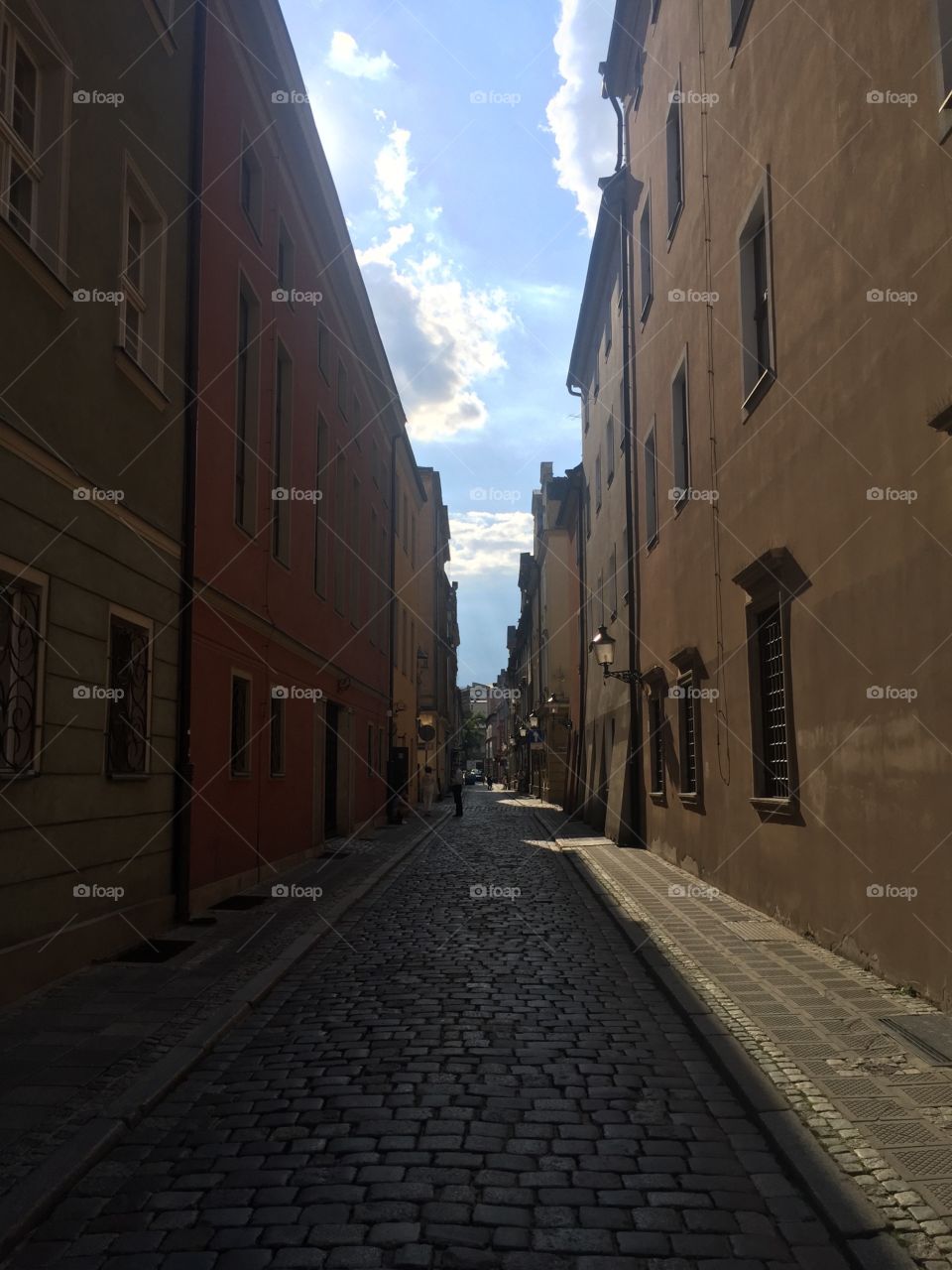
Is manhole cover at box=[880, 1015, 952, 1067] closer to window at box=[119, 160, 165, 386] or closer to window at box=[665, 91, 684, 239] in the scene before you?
window at box=[119, 160, 165, 386]

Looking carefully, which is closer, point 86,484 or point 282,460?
point 86,484

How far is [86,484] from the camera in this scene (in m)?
8.52

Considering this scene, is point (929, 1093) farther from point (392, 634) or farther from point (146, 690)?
point (392, 634)

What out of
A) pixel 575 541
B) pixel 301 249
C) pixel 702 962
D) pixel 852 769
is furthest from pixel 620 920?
pixel 575 541

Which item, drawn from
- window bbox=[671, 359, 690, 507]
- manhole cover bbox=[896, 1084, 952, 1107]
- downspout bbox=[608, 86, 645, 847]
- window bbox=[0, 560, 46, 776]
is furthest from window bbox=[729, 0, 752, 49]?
manhole cover bbox=[896, 1084, 952, 1107]

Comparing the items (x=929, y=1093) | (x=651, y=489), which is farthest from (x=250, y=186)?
(x=929, y=1093)

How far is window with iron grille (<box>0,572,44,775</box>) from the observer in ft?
23.6

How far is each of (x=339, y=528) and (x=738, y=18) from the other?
13.1 metres

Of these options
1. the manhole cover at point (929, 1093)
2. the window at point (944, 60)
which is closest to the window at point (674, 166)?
the window at point (944, 60)

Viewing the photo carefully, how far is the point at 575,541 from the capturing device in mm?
35875

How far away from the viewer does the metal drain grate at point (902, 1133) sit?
14.9ft

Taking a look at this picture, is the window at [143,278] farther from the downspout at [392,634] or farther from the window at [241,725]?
the downspout at [392,634]

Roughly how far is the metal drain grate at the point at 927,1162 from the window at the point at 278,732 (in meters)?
12.3

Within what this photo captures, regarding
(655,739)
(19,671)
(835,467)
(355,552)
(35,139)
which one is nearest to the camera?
(19,671)
